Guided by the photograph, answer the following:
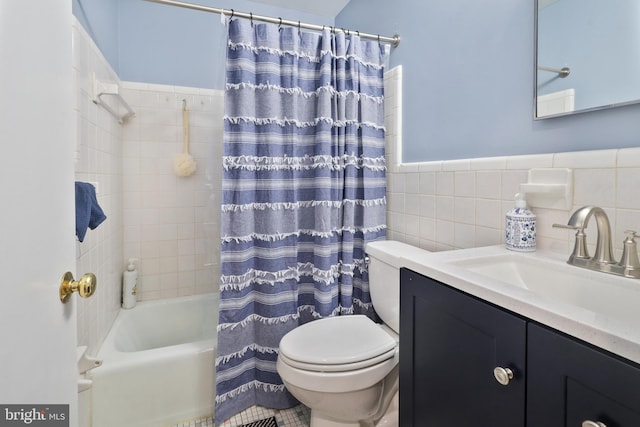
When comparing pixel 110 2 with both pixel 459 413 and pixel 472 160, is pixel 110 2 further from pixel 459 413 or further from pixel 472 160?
pixel 459 413

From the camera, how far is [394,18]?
5.66 ft

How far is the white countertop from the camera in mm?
459

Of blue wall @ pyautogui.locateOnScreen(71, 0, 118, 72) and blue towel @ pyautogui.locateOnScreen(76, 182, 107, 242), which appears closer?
blue towel @ pyautogui.locateOnScreen(76, 182, 107, 242)

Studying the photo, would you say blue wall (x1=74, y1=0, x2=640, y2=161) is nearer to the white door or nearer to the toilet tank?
the toilet tank

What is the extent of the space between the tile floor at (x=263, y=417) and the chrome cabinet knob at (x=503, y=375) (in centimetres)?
121

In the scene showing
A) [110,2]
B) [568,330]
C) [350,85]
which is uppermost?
[110,2]

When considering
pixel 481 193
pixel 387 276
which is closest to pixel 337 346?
pixel 387 276

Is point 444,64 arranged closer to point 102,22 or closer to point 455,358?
point 455,358

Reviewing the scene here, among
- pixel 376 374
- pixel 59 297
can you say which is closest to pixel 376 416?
pixel 376 374

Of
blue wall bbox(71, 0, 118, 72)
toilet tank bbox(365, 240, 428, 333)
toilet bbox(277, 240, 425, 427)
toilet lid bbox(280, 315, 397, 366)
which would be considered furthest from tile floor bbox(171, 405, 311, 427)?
blue wall bbox(71, 0, 118, 72)

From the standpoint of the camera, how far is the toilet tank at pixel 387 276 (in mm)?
1326

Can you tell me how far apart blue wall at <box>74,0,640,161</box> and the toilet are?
1.97 ft

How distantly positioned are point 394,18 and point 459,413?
6.15 ft

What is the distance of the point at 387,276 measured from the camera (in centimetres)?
138
